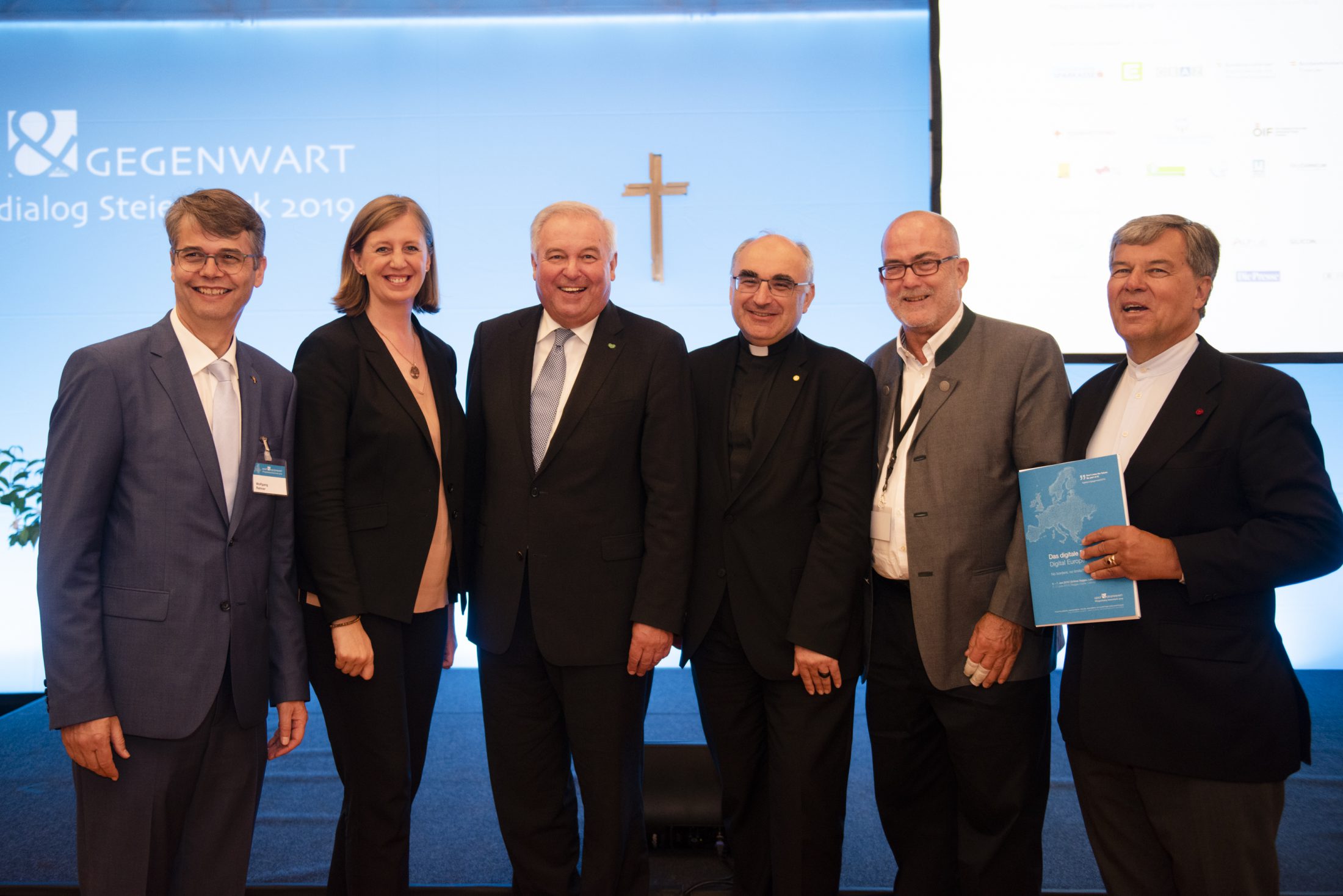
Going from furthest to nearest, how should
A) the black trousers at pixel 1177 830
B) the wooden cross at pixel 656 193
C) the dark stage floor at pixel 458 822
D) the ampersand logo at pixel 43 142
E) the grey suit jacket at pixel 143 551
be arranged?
the ampersand logo at pixel 43 142, the wooden cross at pixel 656 193, the dark stage floor at pixel 458 822, the black trousers at pixel 1177 830, the grey suit jacket at pixel 143 551

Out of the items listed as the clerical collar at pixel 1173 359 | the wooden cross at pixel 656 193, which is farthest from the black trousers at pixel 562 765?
the wooden cross at pixel 656 193

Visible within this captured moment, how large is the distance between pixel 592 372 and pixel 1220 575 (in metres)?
1.47

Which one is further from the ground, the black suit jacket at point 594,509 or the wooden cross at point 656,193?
the wooden cross at point 656,193

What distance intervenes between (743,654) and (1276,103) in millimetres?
3358

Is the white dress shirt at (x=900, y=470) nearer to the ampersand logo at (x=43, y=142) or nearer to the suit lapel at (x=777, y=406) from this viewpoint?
the suit lapel at (x=777, y=406)

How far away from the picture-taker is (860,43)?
4727 millimetres

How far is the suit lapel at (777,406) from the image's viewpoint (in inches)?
89.8

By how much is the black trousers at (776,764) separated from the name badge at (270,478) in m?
1.12

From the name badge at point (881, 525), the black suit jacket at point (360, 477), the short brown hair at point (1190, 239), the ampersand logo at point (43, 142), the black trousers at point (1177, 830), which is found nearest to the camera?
the black trousers at point (1177, 830)

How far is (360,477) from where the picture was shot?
2123 mm

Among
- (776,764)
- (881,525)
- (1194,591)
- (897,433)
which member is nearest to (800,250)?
(897,433)

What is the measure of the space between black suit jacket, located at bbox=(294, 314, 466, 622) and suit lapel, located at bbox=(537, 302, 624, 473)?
31 cm

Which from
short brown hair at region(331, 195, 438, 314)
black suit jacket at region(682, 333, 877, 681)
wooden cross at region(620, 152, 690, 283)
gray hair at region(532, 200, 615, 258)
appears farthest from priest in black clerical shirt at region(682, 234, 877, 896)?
wooden cross at region(620, 152, 690, 283)

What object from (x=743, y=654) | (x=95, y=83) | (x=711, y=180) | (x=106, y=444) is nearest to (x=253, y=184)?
(x=95, y=83)
